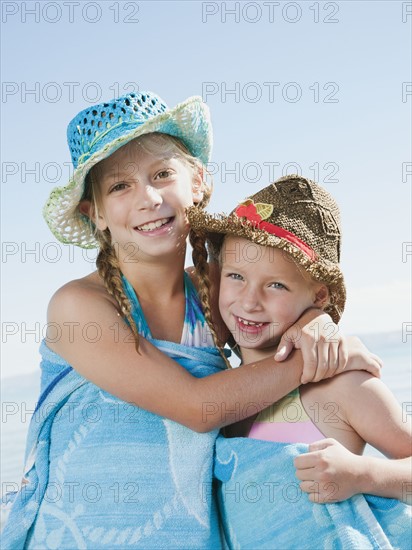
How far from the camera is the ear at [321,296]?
2643 millimetres

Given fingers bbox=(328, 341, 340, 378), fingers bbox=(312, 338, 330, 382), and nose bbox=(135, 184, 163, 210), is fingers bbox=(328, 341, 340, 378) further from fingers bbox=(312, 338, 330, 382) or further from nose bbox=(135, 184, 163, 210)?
nose bbox=(135, 184, 163, 210)

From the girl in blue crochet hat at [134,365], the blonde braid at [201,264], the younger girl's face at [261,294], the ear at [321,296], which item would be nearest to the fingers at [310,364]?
the girl in blue crochet hat at [134,365]

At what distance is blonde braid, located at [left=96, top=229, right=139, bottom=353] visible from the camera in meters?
2.64

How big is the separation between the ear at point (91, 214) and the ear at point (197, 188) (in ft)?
1.19

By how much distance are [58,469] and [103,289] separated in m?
0.64

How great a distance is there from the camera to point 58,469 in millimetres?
2613

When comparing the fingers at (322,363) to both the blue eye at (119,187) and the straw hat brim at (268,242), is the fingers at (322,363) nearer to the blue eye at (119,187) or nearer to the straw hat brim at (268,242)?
the straw hat brim at (268,242)

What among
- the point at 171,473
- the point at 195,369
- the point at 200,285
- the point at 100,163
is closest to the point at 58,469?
the point at 171,473

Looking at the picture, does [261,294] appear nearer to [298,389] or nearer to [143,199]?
[298,389]

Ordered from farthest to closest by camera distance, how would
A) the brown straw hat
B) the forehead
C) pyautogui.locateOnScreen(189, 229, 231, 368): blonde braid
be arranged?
pyautogui.locateOnScreen(189, 229, 231, 368): blonde braid → the forehead → the brown straw hat

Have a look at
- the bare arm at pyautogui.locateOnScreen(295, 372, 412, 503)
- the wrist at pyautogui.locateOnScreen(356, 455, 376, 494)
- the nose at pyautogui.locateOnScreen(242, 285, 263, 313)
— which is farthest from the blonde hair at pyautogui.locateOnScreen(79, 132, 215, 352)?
the wrist at pyautogui.locateOnScreen(356, 455, 376, 494)

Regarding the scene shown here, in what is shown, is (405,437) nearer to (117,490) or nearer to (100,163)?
(117,490)

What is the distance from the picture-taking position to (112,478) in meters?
2.51

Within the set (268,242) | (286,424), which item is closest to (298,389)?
(286,424)
